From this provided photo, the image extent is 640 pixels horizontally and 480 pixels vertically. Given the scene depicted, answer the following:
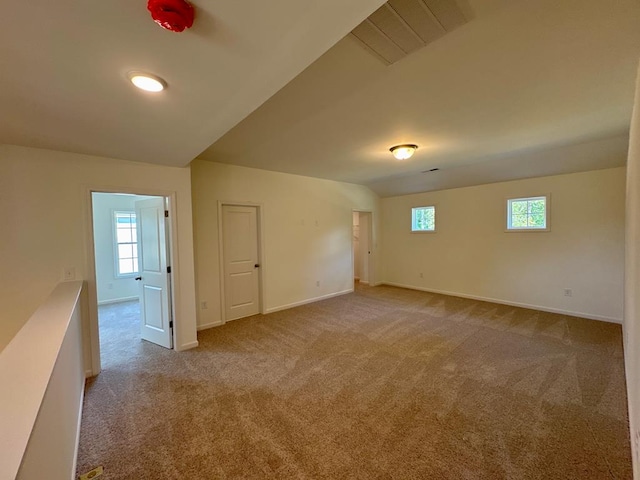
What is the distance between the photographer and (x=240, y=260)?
4.53 m

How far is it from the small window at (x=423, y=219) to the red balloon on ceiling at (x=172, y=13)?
6098mm

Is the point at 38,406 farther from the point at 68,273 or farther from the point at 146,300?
the point at 146,300

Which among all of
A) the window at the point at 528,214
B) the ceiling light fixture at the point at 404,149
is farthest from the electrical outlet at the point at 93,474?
the window at the point at 528,214

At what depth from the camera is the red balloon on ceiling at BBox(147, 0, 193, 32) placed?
0.92 m

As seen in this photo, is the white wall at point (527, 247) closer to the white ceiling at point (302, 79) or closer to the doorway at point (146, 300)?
the white ceiling at point (302, 79)

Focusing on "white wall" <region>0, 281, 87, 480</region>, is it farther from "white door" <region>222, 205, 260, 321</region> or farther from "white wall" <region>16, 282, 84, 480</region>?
"white door" <region>222, 205, 260, 321</region>

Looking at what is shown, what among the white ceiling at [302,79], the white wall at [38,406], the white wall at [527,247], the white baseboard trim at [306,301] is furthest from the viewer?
the white baseboard trim at [306,301]

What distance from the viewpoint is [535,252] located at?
4785 mm

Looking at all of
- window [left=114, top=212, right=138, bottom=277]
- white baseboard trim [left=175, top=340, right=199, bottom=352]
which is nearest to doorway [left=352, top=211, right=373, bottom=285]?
white baseboard trim [left=175, top=340, right=199, bottom=352]

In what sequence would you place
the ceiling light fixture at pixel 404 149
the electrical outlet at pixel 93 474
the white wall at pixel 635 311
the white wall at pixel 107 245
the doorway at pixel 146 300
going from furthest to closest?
the white wall at pixel 107 245
the ceiling light fixture at pixel 404 149
the doorway at pixel 146 300
the electrical outlet at pixel 93 474
the white wall at pixel 635 311

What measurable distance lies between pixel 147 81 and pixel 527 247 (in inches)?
234

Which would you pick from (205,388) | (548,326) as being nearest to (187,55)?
(205,388)

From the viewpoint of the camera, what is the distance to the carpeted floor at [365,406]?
1713 millimetres

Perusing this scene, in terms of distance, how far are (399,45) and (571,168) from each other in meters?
4.45
